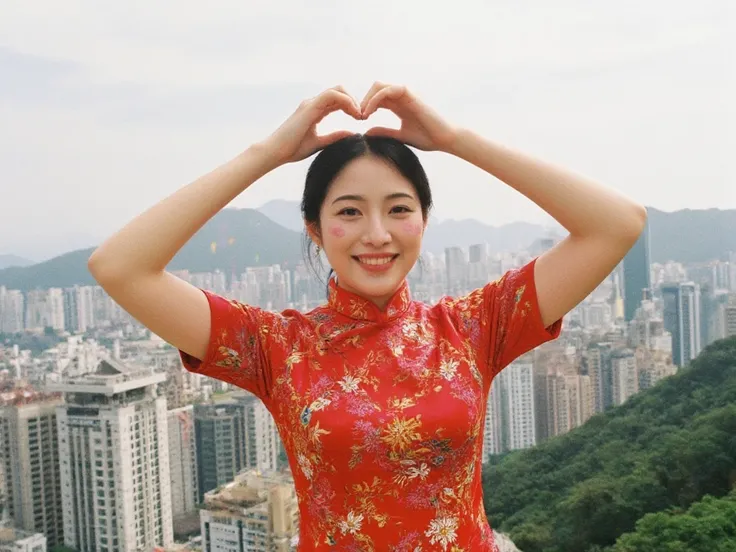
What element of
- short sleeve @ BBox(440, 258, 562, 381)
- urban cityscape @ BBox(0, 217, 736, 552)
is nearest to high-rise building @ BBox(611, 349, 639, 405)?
urban cityscape @ BBox(0, 217, 736, 552)

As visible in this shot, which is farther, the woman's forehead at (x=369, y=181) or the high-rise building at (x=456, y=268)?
the high-rise building at (x=456, y=268)

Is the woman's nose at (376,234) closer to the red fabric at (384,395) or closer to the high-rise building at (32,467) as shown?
the red fabric at (384,395)

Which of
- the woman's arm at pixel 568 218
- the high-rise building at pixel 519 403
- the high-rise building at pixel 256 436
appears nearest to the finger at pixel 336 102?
the woman's arm at pixel 568 218

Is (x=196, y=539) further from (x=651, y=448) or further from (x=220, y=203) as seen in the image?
(x=220, y=203)

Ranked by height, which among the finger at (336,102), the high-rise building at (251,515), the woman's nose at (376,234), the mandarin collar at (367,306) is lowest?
the high-rise building at (251,515)

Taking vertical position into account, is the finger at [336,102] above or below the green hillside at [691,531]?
above

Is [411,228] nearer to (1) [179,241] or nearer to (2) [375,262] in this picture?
(2) [375,262]
